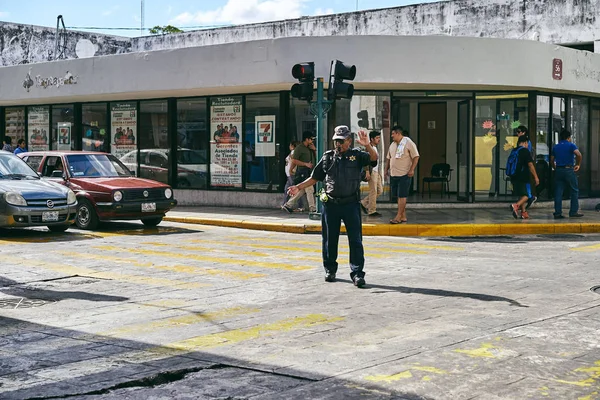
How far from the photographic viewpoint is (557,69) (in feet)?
69.9

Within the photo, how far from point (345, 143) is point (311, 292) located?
185cm

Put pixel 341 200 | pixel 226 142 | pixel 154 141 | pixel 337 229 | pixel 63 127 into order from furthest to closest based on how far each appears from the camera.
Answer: pixel 63 127, pixel 154 141, pixel 226 142, pixel 337 229, pixel 341 200

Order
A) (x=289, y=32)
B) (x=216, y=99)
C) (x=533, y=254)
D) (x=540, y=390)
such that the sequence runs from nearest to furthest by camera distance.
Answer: (x=540, y=390) → (x=533, y=254) → (x=216, y=99) → (x=289, y=32)

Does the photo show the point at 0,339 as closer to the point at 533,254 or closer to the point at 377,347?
the point at 377,347

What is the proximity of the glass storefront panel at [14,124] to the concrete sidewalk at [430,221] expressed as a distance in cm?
927

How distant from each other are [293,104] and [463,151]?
454 centimetres

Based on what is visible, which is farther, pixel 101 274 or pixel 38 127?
pixel 38 127

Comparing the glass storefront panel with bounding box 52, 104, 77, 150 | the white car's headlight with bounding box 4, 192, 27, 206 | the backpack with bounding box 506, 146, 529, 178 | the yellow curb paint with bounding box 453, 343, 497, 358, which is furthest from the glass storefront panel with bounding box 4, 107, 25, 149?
the yellow curb paint with bounding box 453, 343, 497, 358

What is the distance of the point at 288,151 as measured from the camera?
21484 millimetres

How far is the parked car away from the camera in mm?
14991

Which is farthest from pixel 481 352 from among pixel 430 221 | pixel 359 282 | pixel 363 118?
pixel 363 118

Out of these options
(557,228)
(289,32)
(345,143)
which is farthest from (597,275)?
(289,32)

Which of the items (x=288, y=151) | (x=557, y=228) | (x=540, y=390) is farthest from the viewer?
(x=288, y=151)

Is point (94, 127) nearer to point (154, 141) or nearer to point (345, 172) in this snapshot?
point (154, 141)
